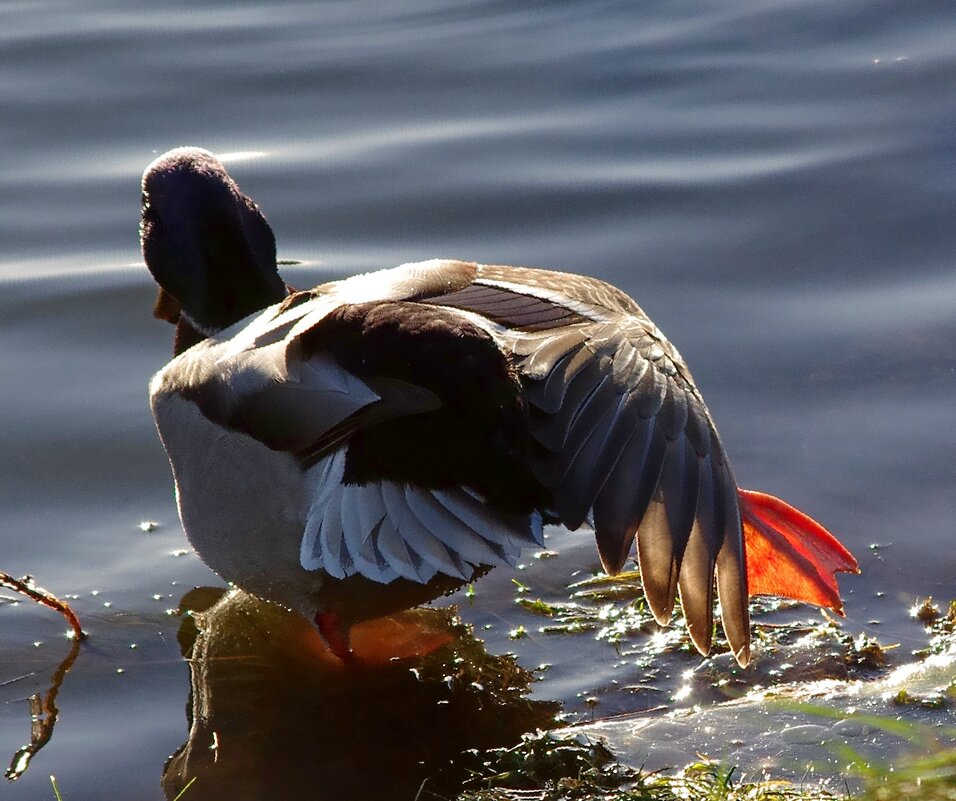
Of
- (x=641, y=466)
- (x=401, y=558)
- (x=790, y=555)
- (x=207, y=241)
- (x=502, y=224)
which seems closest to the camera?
(x=641, y=466)

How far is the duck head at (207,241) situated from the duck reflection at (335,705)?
41.0 inches

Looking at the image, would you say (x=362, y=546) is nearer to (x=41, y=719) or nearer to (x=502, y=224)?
(x=41, y=719)

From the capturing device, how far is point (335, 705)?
416cm

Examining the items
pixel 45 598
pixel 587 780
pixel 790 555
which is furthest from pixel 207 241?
pixel 587 780

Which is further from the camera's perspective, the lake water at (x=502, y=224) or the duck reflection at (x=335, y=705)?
the lake water at (x=502, y=224)

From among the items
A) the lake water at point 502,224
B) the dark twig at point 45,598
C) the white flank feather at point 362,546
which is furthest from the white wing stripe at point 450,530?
the dark twig at point 45,598

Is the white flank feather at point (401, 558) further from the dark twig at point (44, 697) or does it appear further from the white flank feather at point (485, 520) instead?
the dark twig at point (44, 697)

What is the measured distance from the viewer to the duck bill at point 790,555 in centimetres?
399

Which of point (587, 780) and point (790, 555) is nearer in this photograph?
point (587, 780)

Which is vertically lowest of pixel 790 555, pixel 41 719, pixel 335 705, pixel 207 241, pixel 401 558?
pixel 335 705

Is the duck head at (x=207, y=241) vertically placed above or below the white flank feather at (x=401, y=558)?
above

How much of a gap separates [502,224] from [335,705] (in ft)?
10.9

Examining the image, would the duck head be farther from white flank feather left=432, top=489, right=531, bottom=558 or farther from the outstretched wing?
white flank feather left=432, top=489, right=531, bottom=558

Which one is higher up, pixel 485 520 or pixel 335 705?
pixel 485 520
